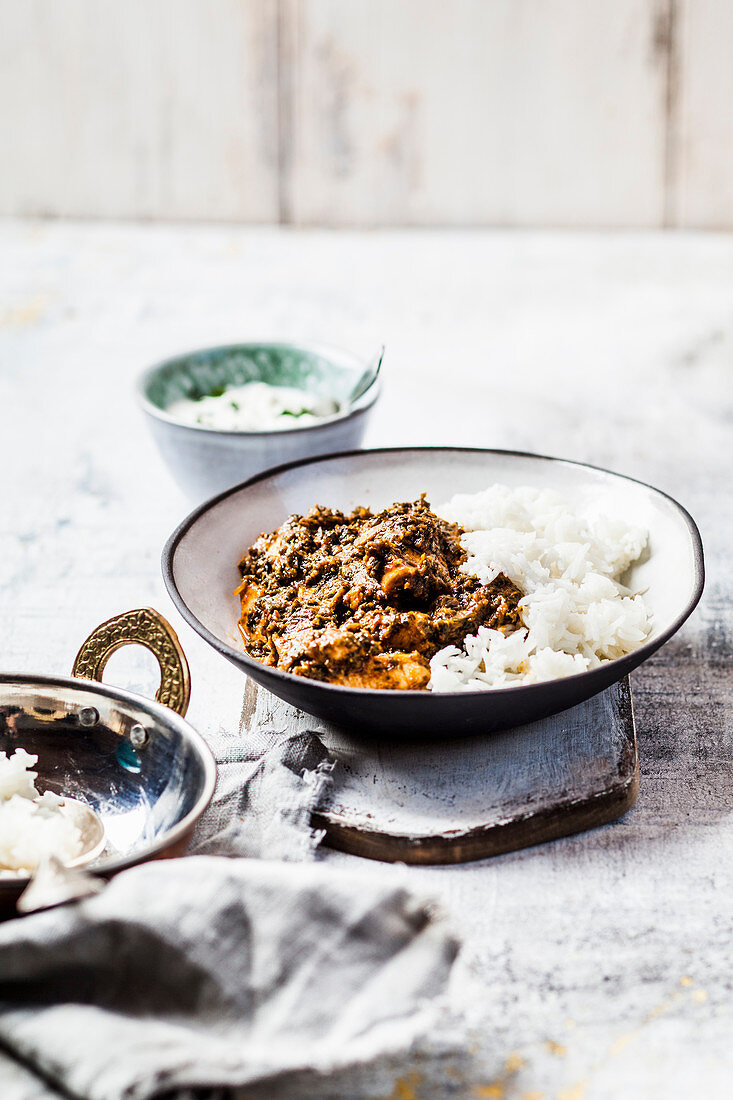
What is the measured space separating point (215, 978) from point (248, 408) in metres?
1.48

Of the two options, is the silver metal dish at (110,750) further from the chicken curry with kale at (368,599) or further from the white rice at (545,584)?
the white rice at (545,584)

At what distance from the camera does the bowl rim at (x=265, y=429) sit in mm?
2100

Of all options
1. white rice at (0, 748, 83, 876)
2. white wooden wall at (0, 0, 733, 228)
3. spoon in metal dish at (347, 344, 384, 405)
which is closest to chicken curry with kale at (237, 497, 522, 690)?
white rice at (0, 748, 83, 876)

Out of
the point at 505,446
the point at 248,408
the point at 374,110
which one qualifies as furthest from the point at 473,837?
the point at 374,110

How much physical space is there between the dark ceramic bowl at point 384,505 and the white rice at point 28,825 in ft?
0.97

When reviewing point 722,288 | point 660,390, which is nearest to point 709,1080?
point 660,390

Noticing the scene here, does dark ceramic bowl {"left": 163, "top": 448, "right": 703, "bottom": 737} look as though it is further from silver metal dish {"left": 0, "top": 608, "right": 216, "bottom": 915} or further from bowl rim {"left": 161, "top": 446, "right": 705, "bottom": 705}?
silver metal dish {"left": 0, "top": 608, "right": 216, "bottom": 915}

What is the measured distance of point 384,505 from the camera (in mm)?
2000

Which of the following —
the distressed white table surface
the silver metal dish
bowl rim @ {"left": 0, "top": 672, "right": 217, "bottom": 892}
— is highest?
bowl rim @ {"left": 0, "top": 672, "right": 217, "bottom": 892}

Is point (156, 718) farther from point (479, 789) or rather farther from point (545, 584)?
point (545, 584)

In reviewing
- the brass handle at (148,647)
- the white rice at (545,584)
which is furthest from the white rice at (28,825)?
the white rice at (545,584)

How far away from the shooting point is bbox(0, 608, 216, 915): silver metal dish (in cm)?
128

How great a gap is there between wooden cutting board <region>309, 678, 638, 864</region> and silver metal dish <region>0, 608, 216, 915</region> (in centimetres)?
21

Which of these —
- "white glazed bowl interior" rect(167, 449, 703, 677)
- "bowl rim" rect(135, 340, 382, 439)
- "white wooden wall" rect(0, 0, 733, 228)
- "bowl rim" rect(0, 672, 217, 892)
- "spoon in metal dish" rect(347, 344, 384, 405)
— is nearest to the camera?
"bowl rim" rect(0, 672, 217, 892)
